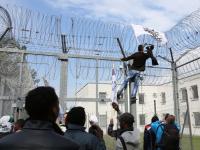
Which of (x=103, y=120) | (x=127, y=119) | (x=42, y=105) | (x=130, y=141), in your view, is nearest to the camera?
(x=42, y=105)

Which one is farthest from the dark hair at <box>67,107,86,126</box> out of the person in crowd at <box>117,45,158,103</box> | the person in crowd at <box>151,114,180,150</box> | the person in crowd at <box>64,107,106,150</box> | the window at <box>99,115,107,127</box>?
the window at <box>99,115,107,127</box>

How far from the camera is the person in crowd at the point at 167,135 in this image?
5.45m

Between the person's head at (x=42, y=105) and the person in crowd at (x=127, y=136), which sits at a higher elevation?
the person's head at (x=42, y=105)

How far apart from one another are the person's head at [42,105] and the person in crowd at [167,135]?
153 inches

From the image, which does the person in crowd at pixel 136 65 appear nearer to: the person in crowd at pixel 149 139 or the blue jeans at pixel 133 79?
the blue jeans at pixel 133 79

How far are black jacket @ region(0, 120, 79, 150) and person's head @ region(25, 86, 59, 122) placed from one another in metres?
0.05

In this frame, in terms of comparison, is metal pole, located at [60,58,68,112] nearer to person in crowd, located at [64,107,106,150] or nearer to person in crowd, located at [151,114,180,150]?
person in crowd, located at [151,114,180,150]

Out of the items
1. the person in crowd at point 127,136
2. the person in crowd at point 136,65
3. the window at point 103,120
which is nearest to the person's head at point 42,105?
the person in crowd at point 127,136

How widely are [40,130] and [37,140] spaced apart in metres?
0.08

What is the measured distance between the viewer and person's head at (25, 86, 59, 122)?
1881 millimetres

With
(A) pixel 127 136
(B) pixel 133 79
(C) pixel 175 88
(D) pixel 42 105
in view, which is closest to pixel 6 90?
(B) pixel 133 79

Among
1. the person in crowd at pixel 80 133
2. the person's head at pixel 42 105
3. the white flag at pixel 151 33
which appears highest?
the white flag at pixel 151 33

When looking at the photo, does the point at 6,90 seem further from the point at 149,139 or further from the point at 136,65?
the point at 149,139

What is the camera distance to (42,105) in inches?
74.3
